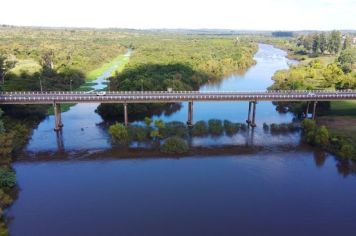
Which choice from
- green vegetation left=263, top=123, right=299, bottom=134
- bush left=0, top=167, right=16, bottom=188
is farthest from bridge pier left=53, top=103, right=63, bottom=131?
green vegetation left=263, top=123, right=299, bottom=134

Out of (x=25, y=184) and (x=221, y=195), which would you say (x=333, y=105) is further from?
(x=25, y=184)

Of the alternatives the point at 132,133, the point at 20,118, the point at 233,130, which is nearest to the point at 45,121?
the point at 20,118

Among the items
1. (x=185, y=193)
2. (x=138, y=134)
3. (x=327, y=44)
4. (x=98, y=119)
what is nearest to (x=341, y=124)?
(x=138, y=134)

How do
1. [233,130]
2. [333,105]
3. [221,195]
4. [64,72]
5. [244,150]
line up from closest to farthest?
[221,195] → [244,150] → [233,130] → [333,105] → [64,72]

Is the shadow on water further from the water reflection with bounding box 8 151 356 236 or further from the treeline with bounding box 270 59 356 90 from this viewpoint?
the treeline with bounding box 270 59 356 90

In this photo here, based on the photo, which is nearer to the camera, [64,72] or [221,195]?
[221,195]

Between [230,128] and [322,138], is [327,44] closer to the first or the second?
[230,128]

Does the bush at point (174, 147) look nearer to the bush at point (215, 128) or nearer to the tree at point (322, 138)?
the bush at point (215, 128)
